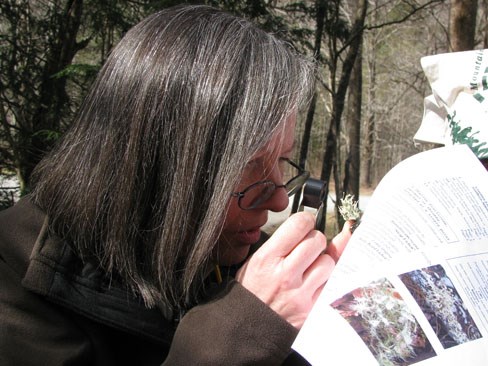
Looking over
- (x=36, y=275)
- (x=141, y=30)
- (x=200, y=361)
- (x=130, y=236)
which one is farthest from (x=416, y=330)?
(x=141, y=30)

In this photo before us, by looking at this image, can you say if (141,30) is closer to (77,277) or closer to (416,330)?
(77,277)

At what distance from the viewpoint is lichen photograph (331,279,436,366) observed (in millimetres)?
862

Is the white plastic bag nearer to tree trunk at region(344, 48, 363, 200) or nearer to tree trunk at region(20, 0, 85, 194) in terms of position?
tree trunk at region(20, 0, 85, 194)

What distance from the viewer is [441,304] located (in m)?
0.92

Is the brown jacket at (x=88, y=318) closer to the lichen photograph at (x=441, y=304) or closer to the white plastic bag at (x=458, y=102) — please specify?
the lichen photograph at (x=441, y=304)

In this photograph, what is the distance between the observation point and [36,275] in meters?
1.07

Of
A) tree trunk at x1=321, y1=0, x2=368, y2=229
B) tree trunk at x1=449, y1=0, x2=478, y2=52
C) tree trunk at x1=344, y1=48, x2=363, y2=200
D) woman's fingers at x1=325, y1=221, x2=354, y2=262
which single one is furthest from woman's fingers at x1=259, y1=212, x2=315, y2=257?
tree trunk at x1=344, y1=48, x2=363, y2=200

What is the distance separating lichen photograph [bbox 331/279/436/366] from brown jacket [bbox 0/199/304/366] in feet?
0.65

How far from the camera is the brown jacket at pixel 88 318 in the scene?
1027 mm

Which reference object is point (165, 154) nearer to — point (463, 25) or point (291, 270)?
point (291, 270)

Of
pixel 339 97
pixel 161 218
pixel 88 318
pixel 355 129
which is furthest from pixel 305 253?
pixel 355 129

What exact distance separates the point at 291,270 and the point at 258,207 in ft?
0.71

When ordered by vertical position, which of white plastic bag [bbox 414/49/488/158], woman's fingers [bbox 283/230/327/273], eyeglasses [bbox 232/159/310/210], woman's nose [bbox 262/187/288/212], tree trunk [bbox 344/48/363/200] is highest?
white plastic bag [bbox 414/49/488/158]

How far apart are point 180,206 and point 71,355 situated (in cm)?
40
